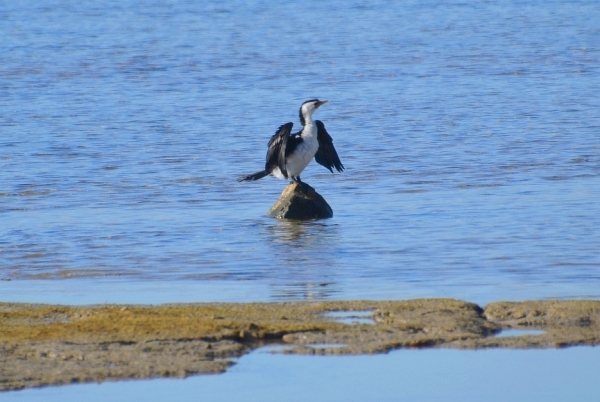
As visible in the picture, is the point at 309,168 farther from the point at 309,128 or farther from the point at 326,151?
the point at 309,128

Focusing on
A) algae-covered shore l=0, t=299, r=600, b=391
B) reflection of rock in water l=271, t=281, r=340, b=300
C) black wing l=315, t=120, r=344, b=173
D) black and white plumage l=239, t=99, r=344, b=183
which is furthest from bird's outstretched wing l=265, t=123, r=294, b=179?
algae-covered shore l=0, t=299, r=600, b=391

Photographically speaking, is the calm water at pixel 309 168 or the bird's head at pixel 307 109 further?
the bird's head at pixel 307 109

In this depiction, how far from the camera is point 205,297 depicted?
8164mm

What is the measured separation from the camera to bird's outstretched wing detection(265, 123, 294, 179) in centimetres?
1201

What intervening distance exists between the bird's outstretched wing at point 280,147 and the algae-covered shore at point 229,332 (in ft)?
15.3

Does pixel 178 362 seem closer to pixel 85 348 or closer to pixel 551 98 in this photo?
pixel 85 348

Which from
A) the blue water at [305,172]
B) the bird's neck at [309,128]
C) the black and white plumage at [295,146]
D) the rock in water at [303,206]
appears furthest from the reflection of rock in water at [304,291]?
the bird's neck at [309,128]

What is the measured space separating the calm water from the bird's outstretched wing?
570 mm

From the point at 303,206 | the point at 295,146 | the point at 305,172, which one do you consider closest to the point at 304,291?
the point at 303,206

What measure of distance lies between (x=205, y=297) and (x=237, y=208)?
15.2 ft

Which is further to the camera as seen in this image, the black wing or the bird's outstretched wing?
the black wing

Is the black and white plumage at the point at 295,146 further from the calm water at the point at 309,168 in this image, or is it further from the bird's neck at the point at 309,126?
the calm water at the point at 309,168

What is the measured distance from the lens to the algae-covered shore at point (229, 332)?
6.12m

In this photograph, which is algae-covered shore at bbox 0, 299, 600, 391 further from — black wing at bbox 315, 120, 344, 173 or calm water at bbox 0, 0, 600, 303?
black wing at bbox 315, 120, 344, 173
